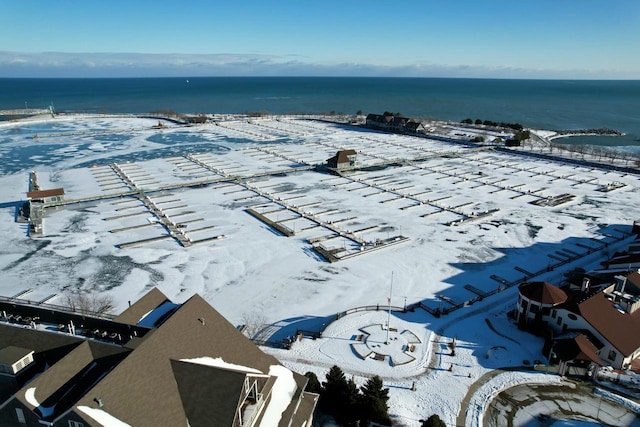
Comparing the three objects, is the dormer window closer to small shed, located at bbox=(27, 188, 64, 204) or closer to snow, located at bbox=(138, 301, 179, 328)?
snow, located at bbox=(138, 301, 179, 328)

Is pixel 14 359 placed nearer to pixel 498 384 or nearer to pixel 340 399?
pixel 340 399

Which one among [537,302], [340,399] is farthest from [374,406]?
[537,302]

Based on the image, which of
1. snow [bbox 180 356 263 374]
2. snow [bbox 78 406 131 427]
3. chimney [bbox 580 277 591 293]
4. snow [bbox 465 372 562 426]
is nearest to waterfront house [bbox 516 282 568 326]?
chimney [bbox 580 277 591 293]

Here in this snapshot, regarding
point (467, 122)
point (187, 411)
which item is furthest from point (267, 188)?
point (467, 122)

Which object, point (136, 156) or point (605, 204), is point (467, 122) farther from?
point (136, 156)

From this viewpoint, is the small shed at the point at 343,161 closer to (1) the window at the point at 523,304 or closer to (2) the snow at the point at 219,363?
(1) the window at the point at 523,304
